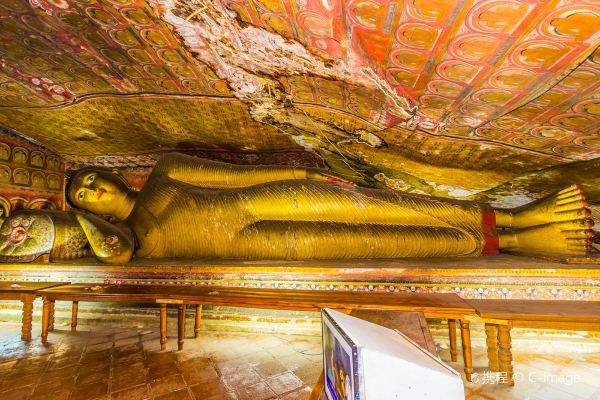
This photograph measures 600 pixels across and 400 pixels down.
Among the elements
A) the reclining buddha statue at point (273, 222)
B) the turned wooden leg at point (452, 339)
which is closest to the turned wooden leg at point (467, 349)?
the turned wooden leg at point (452, 339)

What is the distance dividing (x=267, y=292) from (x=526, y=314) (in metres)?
1.71

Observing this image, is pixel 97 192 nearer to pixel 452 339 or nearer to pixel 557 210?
pixel 452 339

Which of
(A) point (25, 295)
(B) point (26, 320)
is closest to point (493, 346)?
(A) point (25, 295)

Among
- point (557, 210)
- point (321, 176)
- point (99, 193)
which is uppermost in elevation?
point (321, 176)

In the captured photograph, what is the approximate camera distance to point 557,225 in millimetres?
2742

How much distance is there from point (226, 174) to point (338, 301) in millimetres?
2414

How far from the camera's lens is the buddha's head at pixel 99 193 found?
3.91 metres

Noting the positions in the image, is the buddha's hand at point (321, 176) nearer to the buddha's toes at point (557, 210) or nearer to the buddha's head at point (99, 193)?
the buddha's toes at point (557, 210)

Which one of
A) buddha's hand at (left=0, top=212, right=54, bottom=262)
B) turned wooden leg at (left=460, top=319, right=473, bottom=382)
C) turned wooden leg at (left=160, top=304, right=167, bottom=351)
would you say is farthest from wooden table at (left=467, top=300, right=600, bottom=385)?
buddha's hand at (left=0, top=212, right=54, bottom=262)

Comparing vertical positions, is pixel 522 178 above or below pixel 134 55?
below

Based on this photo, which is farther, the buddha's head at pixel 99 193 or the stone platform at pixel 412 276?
the buddha's head at pixel 99 193

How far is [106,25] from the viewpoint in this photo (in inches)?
101

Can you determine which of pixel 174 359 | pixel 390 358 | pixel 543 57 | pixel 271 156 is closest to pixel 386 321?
pixel 390 358

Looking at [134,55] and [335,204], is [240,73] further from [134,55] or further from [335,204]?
[335,204]
